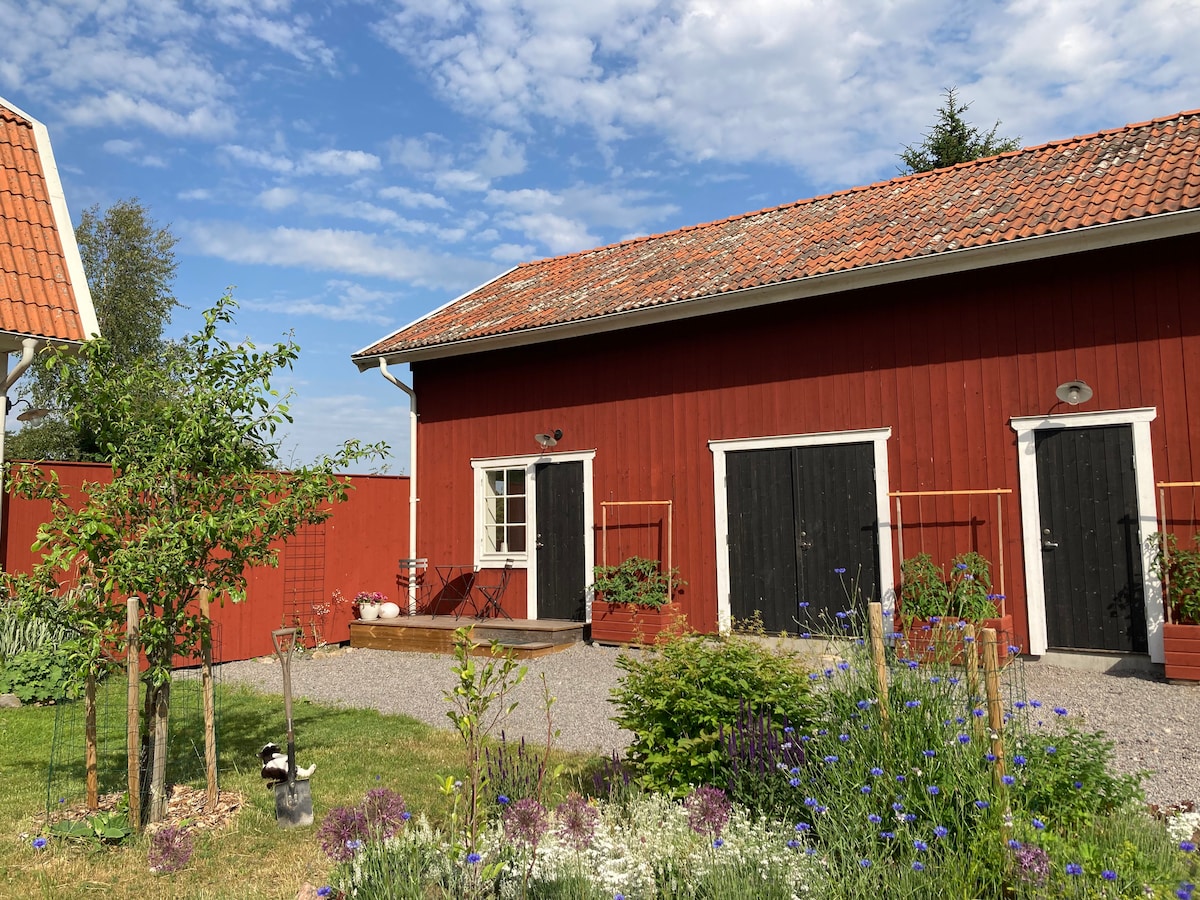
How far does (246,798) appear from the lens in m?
4.38

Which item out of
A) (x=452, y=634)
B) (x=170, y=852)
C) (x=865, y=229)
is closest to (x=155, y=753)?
(x=170, y=852)

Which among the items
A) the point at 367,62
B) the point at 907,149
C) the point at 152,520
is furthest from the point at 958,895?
the point at 907,149

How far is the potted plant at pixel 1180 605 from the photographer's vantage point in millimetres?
6562

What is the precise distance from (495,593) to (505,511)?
1083mm

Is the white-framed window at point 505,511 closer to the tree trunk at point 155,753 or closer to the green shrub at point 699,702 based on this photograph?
the tree trunk at point 155,753

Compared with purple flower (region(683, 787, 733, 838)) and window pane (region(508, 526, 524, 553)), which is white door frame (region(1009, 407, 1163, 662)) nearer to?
purple flower (region(683, 787, 733, 838))

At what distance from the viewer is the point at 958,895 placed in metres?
2.60

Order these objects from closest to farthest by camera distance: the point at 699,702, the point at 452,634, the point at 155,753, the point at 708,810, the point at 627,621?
the point at 708,810 → the point at 699,702 → the point at 155,753 → the point at 627,621 → the point at 452,634

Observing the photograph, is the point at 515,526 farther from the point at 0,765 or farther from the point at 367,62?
the point at 0,765

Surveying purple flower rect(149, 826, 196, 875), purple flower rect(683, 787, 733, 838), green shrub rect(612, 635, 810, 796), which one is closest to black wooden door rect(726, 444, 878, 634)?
green shrub rect(612, 635, 810, 796)

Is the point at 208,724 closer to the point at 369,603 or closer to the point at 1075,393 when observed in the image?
the point at 369,603

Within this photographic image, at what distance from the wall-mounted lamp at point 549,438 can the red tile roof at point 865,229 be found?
4.48 feet

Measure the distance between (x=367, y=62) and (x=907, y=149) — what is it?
55.3 ft

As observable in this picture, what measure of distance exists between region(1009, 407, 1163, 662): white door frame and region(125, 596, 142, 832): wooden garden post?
7.12m
